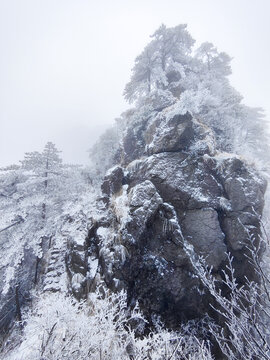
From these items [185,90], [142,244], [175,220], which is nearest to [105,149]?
[185,90]

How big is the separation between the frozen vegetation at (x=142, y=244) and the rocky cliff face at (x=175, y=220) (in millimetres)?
56

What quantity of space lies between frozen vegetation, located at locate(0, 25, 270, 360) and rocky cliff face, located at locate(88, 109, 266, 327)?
56 millimetres

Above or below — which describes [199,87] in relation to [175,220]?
above

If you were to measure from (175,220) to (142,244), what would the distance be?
7.39ft

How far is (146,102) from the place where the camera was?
18.8 metres

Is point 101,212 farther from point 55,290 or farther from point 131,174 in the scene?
point 55,290

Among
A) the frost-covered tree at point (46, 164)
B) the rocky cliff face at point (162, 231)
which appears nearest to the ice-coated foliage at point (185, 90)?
the rocky cliff face at point (162, 231)

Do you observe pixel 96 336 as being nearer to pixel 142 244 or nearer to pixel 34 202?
pixel 142 244

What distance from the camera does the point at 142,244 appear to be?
10.4 m

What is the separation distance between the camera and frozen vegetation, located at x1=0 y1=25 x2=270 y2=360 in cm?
834

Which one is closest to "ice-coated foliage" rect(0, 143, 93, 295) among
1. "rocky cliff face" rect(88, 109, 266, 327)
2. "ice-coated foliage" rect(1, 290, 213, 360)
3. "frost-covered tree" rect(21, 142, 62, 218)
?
"frost-covered tree" rect(21, 142, 62, 218)

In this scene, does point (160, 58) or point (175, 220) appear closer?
point (175, 220)

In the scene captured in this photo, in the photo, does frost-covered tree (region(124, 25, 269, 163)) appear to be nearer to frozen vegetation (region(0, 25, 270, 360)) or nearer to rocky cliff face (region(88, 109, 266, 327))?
frozen vegetation (region(0, 25, 270, 360))

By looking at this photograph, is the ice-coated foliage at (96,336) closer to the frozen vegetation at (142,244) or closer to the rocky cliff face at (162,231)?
the frozen vegetation at (142,244)
